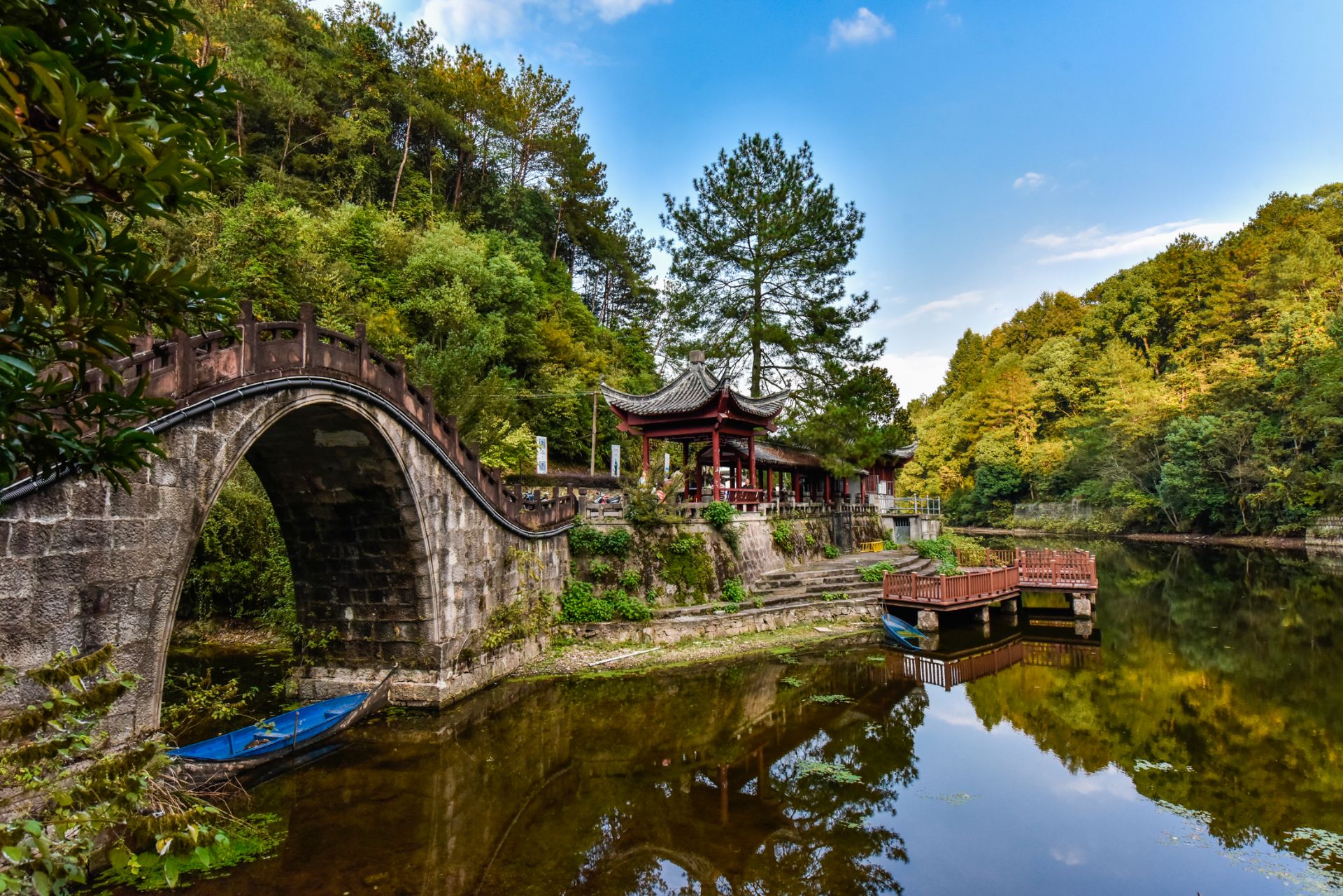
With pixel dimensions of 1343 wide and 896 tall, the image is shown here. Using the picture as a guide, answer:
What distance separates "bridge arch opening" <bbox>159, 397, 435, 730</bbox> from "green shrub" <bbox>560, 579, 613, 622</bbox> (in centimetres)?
380

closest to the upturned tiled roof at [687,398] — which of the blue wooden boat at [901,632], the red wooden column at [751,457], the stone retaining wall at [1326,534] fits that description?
the red wooden column at [751,457]

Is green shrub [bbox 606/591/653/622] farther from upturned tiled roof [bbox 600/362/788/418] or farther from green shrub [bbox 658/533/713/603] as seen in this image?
upturned tiled roof [bbox 600/362/788/418]

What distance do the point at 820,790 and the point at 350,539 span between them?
7.75 meters

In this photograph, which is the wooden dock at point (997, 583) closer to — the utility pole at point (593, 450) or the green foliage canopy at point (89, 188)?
the utility pole at point (593, 450)

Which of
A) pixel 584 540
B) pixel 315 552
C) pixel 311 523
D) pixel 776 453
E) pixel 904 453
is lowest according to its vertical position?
pixel 584 540

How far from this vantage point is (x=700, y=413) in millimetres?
17750

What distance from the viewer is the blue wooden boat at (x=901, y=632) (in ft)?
49.4

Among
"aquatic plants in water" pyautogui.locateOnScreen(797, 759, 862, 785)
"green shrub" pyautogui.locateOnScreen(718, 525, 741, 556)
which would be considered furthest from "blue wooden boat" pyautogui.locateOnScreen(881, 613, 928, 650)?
"aquatic plants in water" pyautogui.locateOnScreen(797, 759, 862, 785)

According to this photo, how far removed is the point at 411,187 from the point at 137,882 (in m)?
32.4

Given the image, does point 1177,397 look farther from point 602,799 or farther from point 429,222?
point 602,799

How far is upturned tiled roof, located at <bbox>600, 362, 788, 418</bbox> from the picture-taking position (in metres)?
17.6

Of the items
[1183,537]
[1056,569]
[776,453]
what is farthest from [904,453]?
[1183,537]

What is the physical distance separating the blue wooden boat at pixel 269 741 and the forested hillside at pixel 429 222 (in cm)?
895

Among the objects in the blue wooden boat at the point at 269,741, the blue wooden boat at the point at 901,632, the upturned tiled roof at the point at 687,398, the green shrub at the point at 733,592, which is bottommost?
the blue wooden boat at the point at 901,632
